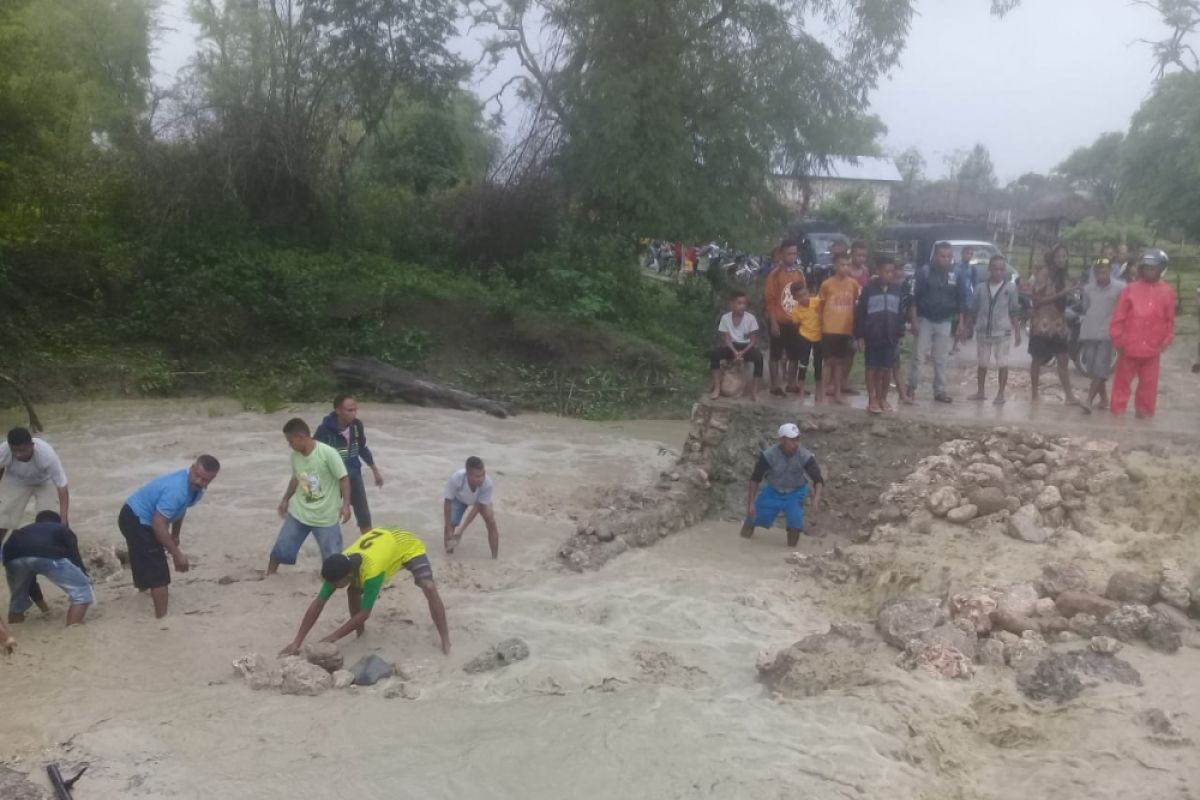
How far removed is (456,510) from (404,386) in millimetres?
8177

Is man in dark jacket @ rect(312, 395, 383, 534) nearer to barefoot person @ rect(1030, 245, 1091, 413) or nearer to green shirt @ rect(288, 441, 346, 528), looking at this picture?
green shirt @ rect(288, 441, 346, 528)

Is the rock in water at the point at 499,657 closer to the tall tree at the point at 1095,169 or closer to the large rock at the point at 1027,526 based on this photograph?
the large rock at the point at 1027,526

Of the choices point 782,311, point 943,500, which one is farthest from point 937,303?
point 943,500

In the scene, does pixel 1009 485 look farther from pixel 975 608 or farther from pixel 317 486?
pixel 317 486

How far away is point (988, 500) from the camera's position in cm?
912

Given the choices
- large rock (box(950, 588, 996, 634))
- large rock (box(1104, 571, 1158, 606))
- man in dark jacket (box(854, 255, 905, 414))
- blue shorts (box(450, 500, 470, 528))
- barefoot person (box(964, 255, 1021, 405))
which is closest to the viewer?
large rock (box(950, 588, 996, 634))

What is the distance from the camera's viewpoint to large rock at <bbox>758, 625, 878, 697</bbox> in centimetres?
646

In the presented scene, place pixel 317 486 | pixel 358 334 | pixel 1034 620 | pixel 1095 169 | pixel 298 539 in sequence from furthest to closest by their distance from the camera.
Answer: pixel 1095 169 < pixel 358 334 < pixel 298 539 < pixel 317 486 < pixel 1034 620

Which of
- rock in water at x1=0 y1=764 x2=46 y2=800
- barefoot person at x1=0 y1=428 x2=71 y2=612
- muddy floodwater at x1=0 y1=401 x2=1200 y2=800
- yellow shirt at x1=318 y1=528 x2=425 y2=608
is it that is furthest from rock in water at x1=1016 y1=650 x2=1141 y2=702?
barefoot person at x1=0 y1=428 x2=71 y2=612

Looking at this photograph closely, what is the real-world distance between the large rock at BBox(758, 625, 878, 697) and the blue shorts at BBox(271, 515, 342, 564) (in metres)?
3.30

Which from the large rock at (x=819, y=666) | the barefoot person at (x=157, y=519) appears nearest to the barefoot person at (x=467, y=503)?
the barefoot person at (x=157, y=519)

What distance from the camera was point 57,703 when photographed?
6207 mm

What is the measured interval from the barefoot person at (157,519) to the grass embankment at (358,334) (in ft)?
30.9

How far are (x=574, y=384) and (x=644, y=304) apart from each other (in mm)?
3099
